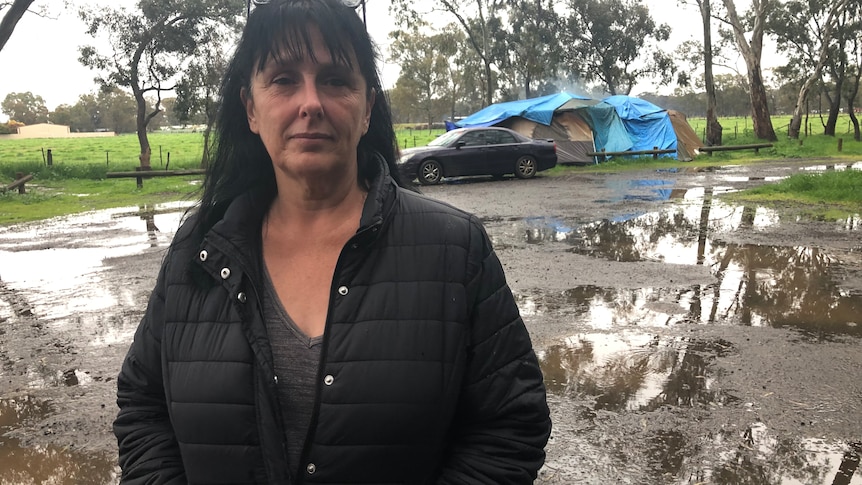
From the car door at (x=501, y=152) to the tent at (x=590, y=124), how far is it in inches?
172

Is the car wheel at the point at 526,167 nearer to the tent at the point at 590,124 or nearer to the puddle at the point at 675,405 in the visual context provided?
the tent at the point at 590,124

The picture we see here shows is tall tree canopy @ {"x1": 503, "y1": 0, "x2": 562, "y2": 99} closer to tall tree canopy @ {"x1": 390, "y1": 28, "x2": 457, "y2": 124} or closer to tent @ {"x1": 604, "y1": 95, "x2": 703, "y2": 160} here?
tent @ {"x1": 604, "y1": 95, "x2": 703, "y2": 160}

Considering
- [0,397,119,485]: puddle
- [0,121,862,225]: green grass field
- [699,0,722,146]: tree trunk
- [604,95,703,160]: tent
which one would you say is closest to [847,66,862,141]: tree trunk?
[0,121,862,225]: green grass field

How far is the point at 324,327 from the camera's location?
61.4 inches

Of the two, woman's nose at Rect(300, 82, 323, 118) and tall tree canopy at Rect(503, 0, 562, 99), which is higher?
tall tree canopy at Rect(503, 0, 562, 99)

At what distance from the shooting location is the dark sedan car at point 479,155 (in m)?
18.4

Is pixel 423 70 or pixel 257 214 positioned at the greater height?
pixel 423 70

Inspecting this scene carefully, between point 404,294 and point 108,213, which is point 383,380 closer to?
point 404,294

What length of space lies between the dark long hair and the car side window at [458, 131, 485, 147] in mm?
17173

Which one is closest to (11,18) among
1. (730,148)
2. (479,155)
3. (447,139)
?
(447,139)

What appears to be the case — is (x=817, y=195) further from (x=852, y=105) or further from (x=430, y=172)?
(x=852, y=105)

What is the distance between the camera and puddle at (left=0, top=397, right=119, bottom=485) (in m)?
3.30

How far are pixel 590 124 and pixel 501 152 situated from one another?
680 centimetres

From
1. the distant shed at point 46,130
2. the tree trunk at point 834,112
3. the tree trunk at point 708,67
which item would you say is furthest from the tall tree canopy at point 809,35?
the distant shed at point 46,130
